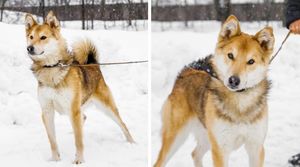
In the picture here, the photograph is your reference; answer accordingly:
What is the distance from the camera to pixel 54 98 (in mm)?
1815

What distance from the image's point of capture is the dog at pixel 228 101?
1.29 meters

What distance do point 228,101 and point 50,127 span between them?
88cm

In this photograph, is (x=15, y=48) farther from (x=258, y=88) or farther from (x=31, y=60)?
(x=258, y=88)

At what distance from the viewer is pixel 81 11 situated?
1.93m

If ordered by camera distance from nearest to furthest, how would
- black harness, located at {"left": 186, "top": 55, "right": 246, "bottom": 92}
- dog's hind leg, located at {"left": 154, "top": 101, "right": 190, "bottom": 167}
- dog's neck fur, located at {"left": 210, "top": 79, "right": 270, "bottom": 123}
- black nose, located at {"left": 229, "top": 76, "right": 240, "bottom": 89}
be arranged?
black nose, located at {"left": 229, "top": 76, "right": 240, "bottom": 89}
dog's neck fur, located at {"left": 210, "top": 79, "right": 270, "bottom": 123}
black harness, located at {"left": 186, "top": 55, "right": 246, "bottom": 92}
dog's hind leg, located at {"left": 154, "top": 101, "right": 190, "bottom": 167}

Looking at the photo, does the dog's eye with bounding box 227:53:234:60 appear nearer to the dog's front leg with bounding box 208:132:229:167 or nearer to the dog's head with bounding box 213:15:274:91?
the dog's head with bounding box 213:15:274:91

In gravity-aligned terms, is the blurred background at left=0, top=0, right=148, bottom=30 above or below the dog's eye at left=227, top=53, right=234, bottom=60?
above

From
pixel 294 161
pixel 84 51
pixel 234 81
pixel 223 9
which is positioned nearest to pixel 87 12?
pixel 84 51

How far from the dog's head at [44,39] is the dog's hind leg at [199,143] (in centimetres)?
74

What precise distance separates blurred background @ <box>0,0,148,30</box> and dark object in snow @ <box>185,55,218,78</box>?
36 cm

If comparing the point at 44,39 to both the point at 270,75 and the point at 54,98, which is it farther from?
the point at 270,75

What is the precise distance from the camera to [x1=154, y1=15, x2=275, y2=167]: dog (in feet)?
4.23

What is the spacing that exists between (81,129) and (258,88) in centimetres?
89

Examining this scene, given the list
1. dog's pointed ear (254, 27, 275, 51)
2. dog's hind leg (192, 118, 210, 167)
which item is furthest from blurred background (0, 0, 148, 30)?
dog's pointed ear (254, 27, 275, 51)
